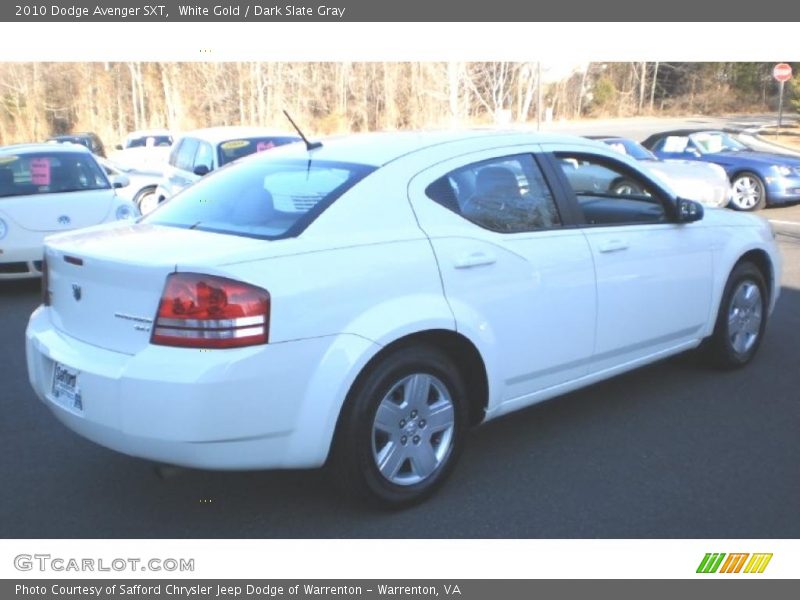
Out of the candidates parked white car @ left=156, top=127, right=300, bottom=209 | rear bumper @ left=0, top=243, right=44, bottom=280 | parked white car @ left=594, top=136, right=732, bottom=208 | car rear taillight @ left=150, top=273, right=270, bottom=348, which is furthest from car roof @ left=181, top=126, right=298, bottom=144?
car rear taillight @ left=150, top=273, right=270, bottom=348

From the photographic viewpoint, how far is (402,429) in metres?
3.42

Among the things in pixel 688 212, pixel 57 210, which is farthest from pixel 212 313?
pixel 57 210

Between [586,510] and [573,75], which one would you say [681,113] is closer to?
[573,75]

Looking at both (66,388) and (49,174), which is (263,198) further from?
(49,174)

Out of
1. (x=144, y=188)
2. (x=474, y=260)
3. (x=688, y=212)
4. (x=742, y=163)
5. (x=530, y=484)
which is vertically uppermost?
(x=742, y=163)

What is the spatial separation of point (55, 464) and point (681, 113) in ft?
180

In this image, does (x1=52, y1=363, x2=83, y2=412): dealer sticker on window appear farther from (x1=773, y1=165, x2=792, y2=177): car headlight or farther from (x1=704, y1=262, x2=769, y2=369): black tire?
(x1=773, y1=165, x2=792, y2=177): car headlight

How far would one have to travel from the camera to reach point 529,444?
13.8 feet

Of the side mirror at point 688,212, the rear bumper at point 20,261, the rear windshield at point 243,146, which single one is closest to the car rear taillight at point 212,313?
the side mirror at point 688,212

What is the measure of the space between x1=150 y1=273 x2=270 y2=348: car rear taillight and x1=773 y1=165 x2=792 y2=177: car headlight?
42.7ft

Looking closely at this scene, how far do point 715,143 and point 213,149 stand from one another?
9249 millimetres

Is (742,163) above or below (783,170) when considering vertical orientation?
above

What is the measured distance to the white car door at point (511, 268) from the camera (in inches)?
142

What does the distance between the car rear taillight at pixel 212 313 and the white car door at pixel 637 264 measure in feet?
6.46
